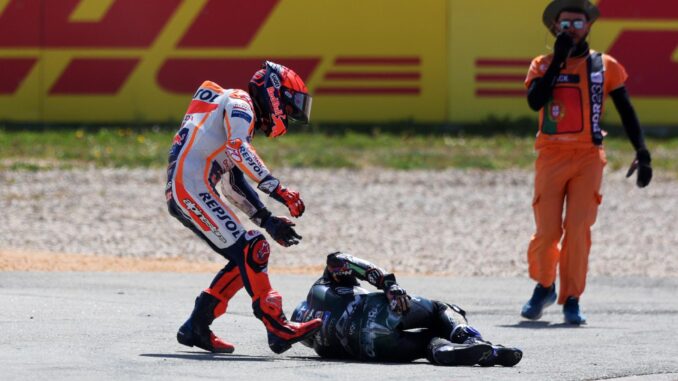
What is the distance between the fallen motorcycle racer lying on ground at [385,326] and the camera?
746 cm

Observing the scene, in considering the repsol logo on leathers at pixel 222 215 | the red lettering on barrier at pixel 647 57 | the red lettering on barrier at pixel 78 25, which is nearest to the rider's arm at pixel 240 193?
the repsol logo on leathers at pixel 222 215

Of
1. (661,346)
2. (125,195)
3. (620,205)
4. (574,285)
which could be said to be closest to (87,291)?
(574,285)

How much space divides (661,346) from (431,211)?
7706 millimetres

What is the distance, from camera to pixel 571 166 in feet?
32.4

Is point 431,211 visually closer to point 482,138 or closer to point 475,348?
point 482,138

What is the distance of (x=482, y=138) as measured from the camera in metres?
20.6

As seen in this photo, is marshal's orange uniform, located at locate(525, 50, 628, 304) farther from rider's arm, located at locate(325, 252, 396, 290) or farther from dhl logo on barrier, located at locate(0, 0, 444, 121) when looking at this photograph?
dhl logo on barrier, located at locate(0, 0, 444, 121)

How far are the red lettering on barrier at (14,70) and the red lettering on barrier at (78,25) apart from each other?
0.73 feet

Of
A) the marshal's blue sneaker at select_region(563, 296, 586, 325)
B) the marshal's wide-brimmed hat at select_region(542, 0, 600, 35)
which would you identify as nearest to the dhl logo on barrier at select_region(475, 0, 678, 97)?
the marshal's wide-brimmed hat at select_region(542, 0, 600, 35)

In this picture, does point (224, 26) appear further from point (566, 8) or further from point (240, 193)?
point (240, 193)

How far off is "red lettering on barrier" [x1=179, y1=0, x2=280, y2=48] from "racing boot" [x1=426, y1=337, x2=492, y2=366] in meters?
13.7

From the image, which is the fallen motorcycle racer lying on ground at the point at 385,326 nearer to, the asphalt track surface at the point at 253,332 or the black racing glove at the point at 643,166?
the asphalt track surface at the point at 253,332

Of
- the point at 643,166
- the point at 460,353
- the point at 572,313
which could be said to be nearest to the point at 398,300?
the point at 460,353

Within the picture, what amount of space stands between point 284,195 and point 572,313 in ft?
10.1
